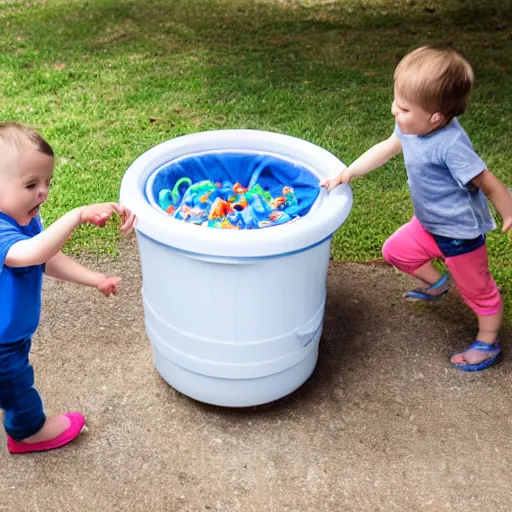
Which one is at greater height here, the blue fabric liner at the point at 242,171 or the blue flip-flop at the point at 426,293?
the blue fabric liner at the point at 242,171

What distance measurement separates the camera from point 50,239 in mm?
1845

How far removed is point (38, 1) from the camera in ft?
21.5

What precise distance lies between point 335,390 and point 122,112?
104 inches

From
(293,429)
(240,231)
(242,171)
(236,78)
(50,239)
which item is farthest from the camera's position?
(236,78)

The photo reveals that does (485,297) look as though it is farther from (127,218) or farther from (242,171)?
(127,218)

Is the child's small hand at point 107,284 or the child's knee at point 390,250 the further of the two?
the child's knee at point 390,250

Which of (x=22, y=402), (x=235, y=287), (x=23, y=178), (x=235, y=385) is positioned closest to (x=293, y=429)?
(x=235, y=385)

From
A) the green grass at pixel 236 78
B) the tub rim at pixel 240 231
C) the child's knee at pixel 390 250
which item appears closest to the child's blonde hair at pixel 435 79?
the tub rim at pixel 240 231

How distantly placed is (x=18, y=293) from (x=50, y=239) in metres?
0.27

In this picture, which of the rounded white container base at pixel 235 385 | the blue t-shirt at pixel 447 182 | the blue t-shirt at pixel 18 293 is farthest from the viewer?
the rounded white container base at pixel 235 385

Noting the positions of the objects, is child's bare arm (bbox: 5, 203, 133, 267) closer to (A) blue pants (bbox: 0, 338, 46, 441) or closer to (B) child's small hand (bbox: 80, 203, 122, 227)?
(B) child's small hand (bbox: 80, 203, 122, 227)

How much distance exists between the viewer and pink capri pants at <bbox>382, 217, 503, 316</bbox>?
2576mm

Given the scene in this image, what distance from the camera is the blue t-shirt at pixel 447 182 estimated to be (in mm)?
2305

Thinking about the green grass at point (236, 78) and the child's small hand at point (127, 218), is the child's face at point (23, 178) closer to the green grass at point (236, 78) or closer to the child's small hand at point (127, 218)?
the child's small hand at point (127, 218)
